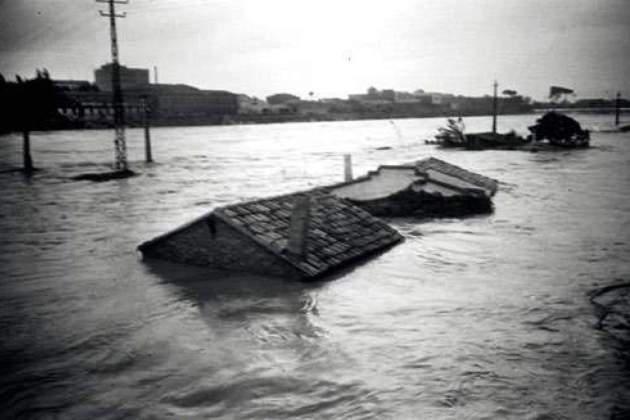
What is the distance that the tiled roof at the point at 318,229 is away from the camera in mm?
11336

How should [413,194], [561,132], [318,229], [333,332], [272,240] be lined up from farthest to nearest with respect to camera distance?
[561,132]
[413,194]
[318,229]
[272,240]
[333,332]

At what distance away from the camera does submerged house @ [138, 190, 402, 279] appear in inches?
443

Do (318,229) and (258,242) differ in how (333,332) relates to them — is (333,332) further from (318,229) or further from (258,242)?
(318,229)

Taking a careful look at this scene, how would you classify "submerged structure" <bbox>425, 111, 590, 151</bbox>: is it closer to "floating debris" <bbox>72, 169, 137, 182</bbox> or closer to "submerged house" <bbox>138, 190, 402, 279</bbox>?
"floating debris" <bbox>72, 169, 137, 182</bbox>

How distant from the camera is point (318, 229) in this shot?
12.8 m

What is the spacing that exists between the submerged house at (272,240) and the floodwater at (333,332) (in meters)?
0.38

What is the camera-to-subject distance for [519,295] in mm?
10672

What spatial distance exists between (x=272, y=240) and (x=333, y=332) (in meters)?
3.07

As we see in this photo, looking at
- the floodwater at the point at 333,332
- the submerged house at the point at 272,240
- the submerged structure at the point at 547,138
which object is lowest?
the floodwater at the point at 333,332

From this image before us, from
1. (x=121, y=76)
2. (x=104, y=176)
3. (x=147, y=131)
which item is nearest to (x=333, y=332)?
(x=104, y=176)

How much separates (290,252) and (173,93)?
137 metres

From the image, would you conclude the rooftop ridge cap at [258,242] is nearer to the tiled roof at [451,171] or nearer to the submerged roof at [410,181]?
the submerged roof at [410,181]

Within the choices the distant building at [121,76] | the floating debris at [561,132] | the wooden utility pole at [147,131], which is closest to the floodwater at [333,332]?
the wooden utility pole at [147,131]

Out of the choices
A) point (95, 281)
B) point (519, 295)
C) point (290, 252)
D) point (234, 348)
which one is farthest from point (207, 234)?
point (519, 295)
